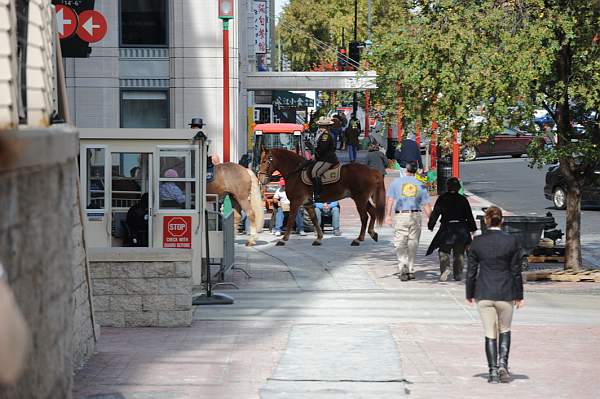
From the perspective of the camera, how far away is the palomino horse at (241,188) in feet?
78.7

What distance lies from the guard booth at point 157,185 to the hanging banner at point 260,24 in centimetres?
4180

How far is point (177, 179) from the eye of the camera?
18.2 meters

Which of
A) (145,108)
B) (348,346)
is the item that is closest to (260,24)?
(145,108)

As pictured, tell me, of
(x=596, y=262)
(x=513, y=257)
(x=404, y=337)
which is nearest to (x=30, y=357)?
(x=513, y=257)

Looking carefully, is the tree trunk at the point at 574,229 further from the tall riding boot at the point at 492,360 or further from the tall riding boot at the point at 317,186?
the tall riding boot at the point at 492,360

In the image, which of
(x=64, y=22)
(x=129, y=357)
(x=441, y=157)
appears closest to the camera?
(x=129, y=357)

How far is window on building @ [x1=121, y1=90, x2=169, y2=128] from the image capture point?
106 ft

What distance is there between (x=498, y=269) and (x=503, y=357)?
839 mm

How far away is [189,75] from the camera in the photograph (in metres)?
32.1

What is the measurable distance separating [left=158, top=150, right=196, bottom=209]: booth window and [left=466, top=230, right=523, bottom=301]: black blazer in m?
7.34

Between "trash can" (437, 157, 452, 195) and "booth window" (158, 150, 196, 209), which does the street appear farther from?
"booth window" (158, 150, 196, 209)

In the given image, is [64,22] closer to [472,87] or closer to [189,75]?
[472,87]

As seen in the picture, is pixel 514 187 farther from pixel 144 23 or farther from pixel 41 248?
pixel 41 248

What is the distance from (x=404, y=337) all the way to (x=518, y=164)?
39345 millimetres
